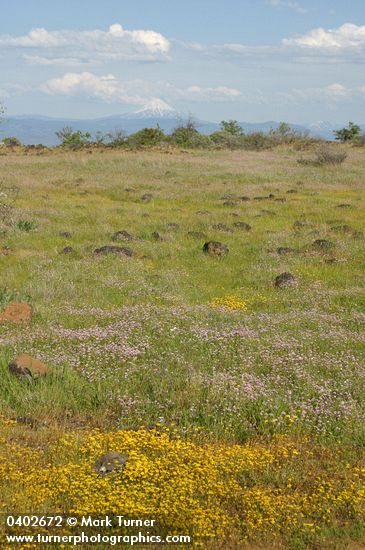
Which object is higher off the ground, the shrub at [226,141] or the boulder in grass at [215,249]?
the shrub at [226,141]

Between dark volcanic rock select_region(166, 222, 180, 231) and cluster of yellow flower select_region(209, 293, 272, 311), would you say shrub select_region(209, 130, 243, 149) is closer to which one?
dark volcanic rock select_region(166, 222, 180, 231)

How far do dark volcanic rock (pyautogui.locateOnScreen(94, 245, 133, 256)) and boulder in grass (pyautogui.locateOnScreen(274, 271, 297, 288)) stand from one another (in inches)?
227

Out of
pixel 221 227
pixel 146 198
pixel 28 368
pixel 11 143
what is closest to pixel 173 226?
pixel 221 227

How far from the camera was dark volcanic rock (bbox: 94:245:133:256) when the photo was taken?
19312 mm

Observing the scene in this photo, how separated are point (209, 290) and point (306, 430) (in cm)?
878

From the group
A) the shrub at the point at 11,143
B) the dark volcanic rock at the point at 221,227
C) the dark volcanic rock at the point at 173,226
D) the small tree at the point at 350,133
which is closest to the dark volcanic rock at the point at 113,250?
the dark volcanic rock at the point at 173,226

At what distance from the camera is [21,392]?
8164 mm

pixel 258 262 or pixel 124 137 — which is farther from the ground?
pixel 124 137

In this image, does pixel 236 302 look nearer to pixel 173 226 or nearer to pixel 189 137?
pixel 173 226

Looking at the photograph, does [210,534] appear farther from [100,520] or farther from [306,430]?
[306,430]

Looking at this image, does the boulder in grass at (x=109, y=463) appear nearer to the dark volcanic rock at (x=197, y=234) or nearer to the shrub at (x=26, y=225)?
the dark volcanic rock at (x=197, y=234)

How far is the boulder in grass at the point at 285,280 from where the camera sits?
16141 mm

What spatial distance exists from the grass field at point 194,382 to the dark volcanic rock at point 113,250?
0.96 feet

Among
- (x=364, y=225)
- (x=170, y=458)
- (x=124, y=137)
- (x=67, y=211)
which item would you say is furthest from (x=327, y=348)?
(x=124, y=137)
